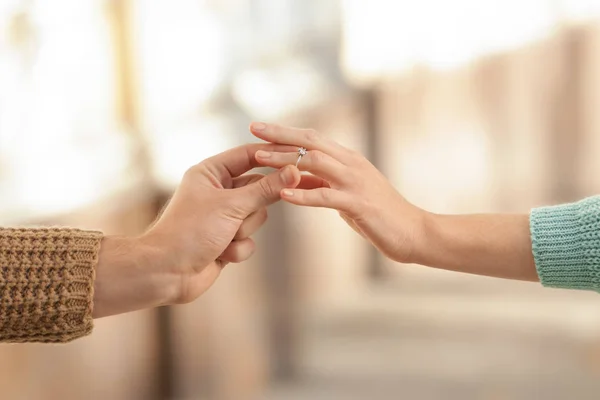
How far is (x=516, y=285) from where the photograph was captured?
2.80m

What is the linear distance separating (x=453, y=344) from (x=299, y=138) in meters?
1.79

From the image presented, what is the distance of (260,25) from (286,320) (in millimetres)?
1174

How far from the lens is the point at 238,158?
1.31 meters

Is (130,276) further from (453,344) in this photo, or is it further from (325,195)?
(453,344)

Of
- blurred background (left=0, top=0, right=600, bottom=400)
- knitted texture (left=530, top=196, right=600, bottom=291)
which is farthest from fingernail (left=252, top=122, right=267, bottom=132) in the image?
blurred background (left=0, top=0, right=600, bottom=400)

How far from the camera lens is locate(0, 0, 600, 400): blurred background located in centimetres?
271

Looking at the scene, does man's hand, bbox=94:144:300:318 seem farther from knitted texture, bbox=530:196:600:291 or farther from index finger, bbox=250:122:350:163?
knitted texture, bbox=530:196:600:291

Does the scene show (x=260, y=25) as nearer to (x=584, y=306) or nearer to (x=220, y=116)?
(x=220, y=116)

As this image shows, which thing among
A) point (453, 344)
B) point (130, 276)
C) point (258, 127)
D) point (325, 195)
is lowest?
point (453, 344)

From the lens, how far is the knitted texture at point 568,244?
1156mm

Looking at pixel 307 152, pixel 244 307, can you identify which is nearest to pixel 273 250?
pixel 244 307

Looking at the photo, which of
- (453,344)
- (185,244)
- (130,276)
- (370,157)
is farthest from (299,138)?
(453,344)

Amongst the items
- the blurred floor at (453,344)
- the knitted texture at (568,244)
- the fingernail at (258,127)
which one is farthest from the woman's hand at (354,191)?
the blurred floor at (453,344)

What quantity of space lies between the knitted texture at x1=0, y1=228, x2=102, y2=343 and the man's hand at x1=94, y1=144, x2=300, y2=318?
0.16 feet
